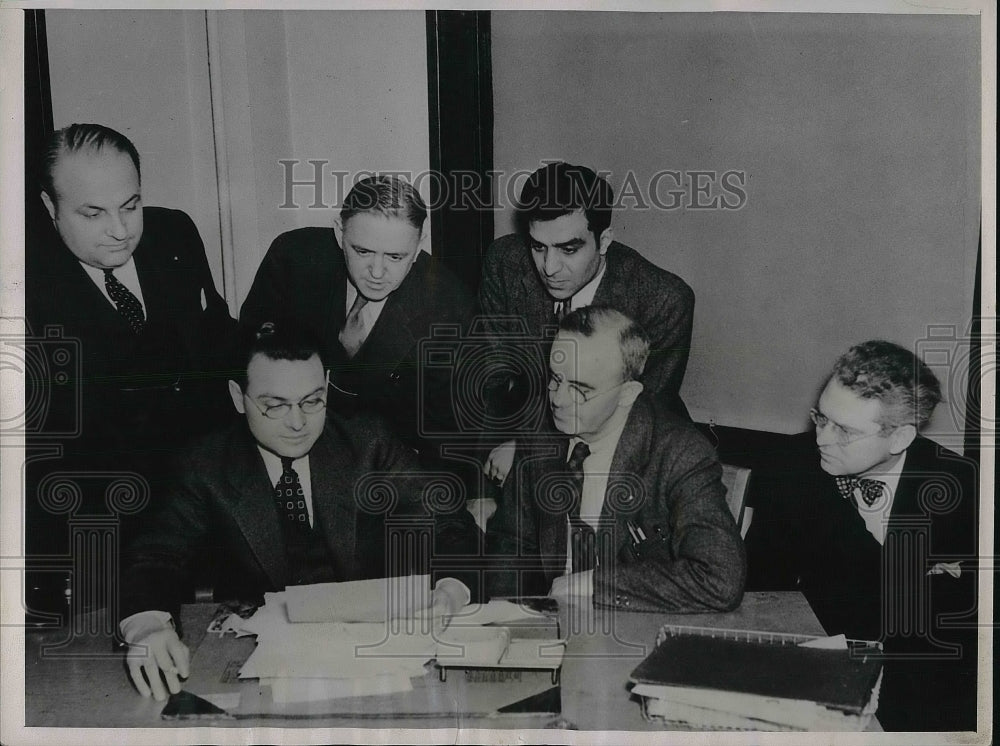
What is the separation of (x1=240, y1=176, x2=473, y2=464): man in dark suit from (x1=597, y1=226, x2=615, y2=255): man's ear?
0.31 m

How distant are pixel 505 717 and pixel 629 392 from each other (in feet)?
2.46

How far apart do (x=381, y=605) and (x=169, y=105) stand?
1.19 metres

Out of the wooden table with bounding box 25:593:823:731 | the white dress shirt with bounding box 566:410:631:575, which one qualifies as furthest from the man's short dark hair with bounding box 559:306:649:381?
the wooden table with bounding box 25:593:823:731

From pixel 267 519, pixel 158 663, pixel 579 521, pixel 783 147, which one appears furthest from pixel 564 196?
pixel 158 663

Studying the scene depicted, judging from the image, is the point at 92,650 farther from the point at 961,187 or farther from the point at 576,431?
the point at 961,187

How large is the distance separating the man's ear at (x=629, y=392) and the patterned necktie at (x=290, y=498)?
736 millimetres

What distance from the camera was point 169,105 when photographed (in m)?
2.39

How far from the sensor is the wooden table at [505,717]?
2.35 meters

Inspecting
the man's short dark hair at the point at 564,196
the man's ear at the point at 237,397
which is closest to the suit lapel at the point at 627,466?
the man's short dark hair at the point at 564,196

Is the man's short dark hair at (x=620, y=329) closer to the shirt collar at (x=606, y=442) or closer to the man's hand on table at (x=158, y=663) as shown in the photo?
the shirt collar at (x=606, y=442)

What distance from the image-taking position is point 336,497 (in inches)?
96.2

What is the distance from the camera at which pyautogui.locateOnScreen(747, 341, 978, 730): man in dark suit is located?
7.89 ft

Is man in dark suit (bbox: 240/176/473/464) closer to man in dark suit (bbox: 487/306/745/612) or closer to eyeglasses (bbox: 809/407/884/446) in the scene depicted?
man in dark suit (bbox: 487/306/745/612)

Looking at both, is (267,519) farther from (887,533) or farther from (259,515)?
(887,533)
